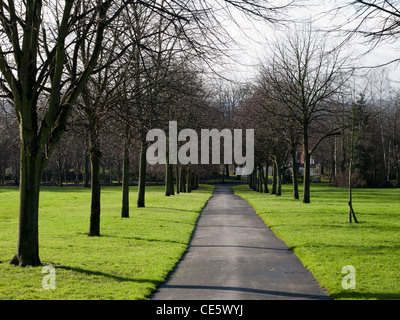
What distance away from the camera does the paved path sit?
7.92 meters

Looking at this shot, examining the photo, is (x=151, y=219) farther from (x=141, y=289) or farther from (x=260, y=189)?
(x=260, y=189)

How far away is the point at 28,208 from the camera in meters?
9.73

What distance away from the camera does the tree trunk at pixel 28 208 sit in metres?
9.68

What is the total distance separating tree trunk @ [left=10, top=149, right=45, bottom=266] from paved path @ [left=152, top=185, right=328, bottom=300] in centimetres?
303

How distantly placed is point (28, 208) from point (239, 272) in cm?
460
